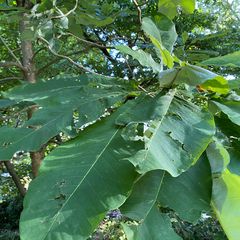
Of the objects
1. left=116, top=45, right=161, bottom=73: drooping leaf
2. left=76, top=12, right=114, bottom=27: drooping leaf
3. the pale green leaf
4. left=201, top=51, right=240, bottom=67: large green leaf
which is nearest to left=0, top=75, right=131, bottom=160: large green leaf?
left=116, top=45, right=161, bottom=73: drooping leaf

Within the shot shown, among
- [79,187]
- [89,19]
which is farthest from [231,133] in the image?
[89,19]

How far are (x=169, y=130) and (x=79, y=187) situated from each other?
0.26 metres

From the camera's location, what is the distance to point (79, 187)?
0.85 meters

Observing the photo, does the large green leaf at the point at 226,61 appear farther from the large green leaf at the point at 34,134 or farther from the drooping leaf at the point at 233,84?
the large green leaf at the point at 34,134

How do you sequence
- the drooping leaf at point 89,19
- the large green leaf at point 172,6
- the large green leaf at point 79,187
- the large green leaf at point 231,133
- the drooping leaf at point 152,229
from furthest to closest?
the drooping leaf at point 89,19, the large green leaf at point 172,6, the large green leaf at point 231,133, the drooping leaf at point 152,229, the large green leaf at point 79,187

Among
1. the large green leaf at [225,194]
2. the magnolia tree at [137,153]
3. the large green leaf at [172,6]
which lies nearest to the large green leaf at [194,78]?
the magnolia tree at [137,153]

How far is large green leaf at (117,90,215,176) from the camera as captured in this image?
0.84 metres

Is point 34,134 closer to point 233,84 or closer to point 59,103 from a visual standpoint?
point 59,103

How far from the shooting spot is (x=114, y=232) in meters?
4.93

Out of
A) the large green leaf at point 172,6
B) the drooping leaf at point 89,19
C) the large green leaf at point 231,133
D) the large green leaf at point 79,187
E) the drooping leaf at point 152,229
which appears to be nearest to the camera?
the large green leaf at point 79,187

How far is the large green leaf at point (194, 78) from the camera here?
0.94 m

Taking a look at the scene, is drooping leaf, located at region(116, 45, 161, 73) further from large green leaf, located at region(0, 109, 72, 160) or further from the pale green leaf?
the pale green leaf

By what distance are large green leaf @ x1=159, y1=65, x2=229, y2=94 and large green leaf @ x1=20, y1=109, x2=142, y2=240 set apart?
0.18 meters

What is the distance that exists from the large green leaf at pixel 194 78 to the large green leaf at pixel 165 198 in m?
0.20
